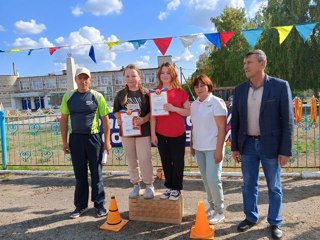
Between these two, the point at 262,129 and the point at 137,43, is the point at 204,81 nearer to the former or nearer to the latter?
the point at 262,129

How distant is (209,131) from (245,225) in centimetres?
124

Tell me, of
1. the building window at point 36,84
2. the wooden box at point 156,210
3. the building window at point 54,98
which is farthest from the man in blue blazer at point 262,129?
the building window at point 36,84

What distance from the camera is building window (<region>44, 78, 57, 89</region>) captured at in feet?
218

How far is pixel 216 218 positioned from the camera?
3.70m

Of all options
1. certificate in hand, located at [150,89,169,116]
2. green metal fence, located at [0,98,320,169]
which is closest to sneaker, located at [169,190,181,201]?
certificate in hand, located at [150,89,169,116]

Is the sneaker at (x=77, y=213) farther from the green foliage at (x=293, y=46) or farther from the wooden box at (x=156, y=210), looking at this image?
the green foliage at (x=293, y=46)

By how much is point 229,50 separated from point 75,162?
2601 centimetres

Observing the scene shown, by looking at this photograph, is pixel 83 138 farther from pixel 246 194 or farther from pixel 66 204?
pixel 246 194

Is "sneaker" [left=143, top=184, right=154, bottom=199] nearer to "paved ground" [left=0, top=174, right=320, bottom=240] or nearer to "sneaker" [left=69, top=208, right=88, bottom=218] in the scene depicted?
"paved ground" [left=0, top=174, right=320, bottom=240]

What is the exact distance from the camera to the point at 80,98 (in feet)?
12.8

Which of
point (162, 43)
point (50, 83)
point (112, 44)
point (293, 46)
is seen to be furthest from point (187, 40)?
point (50, 83)

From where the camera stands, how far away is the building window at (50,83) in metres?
66.5

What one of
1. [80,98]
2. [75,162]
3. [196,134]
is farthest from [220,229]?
[80,98]

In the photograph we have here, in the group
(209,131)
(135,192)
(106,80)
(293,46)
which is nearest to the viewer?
(209,131)
